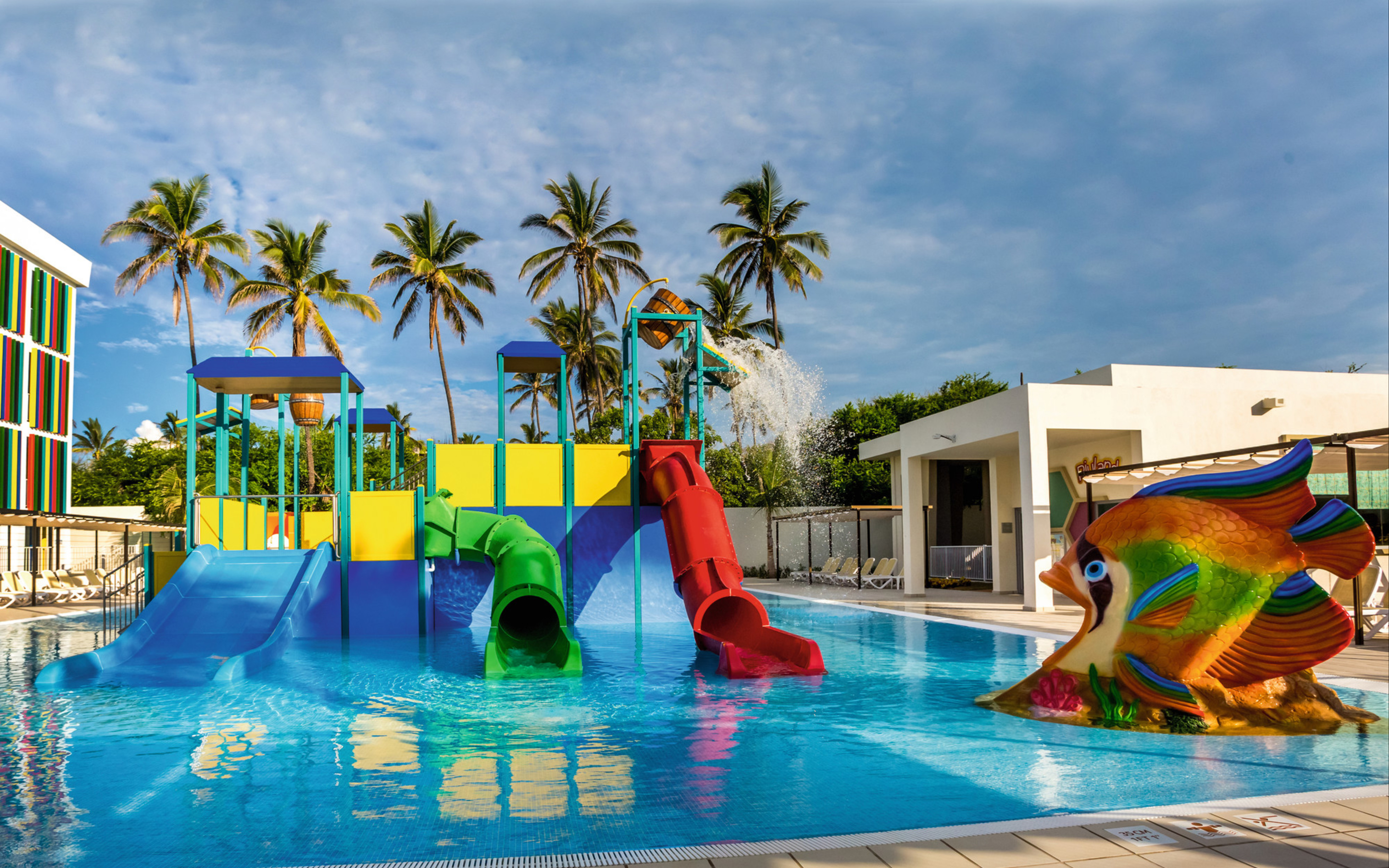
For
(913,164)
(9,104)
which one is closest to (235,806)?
(9,104)

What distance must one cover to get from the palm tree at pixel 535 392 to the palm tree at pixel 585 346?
117 inches

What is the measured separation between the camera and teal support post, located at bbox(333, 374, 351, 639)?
46.9ft

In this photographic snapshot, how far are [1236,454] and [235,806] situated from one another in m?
12.7

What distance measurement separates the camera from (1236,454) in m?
12.2

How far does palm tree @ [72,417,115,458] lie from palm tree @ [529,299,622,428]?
45.4 meters

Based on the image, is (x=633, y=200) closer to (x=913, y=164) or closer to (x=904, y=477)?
(x=913, y=164)

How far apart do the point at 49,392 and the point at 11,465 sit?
3.15m

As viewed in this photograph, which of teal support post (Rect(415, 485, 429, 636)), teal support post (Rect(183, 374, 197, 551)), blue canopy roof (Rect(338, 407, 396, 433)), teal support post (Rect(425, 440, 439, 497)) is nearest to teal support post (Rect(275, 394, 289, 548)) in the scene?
teal support post (Rect(183, 374, 197, 551))

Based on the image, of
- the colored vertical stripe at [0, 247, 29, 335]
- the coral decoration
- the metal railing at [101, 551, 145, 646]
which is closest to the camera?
the coral decoration

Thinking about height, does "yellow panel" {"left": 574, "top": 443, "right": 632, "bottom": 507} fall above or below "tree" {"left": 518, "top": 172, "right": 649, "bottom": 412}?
below

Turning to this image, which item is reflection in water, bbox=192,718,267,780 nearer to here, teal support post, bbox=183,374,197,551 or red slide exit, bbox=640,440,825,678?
red slide exit, bbox=640,440,825,678

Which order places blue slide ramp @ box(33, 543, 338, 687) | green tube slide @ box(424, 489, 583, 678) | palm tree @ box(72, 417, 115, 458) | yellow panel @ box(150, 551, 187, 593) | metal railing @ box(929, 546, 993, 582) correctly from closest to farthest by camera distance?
1. blue slide ramp @ box(33, 543, 338, 687)
2. green tube slide @ box(424, 489, 583, 678)
3. yellow panel @ box(150, 551, 187, 593)
4. metal railing @ box(929, 546, 993, 582)
5. palm tree @ box(72, 417, 115, 458)

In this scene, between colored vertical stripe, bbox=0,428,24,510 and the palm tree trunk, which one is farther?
the palm tree trunk

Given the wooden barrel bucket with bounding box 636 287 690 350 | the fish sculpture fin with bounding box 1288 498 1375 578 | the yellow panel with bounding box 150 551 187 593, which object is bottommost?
the yellow panel with bounding box 150 551 187 593
